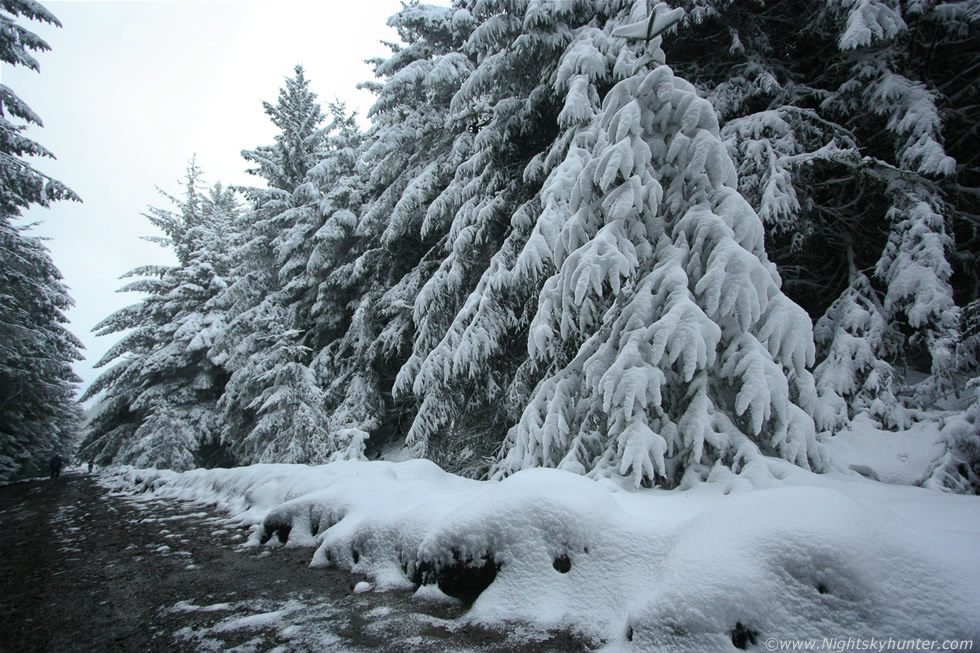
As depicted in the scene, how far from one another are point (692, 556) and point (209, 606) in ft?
10.5

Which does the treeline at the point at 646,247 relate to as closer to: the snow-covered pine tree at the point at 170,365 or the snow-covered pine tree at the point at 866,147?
the snow-covered pine tree at the point at 866,147

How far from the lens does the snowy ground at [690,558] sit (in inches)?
68.2

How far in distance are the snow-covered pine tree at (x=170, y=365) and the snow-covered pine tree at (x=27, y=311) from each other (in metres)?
1.65

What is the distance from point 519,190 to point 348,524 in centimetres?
666

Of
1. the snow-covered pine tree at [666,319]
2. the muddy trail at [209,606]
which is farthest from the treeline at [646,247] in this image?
the muddy trail at [209,606]

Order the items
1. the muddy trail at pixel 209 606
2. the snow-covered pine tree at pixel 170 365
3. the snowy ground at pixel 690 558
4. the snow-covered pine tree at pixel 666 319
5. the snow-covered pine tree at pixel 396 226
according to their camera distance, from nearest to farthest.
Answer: the snowy ground at pixel 690 558, the muddy trail at pixel 209 606, the snow-covered pine tree at pixel 666 319, the snow-covered pine tree at pixel 396 226, the snow-covered pine tree at pixel 170 365

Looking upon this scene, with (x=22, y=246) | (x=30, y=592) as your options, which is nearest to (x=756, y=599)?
(x=30, y=592)

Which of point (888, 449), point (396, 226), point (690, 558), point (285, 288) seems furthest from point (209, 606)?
point (285, 288)

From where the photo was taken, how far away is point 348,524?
3.96 meters

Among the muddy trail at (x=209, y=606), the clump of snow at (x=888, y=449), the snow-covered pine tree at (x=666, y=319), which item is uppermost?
the snow-covered pine tree at (x=666, y=319)

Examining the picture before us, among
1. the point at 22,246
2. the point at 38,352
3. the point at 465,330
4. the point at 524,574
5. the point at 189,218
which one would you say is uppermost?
the point at 189,218

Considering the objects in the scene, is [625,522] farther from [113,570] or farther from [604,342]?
[113,570]

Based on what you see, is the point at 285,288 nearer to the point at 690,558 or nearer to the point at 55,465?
the point at 690,558

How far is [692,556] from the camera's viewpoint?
2053 millimetres
